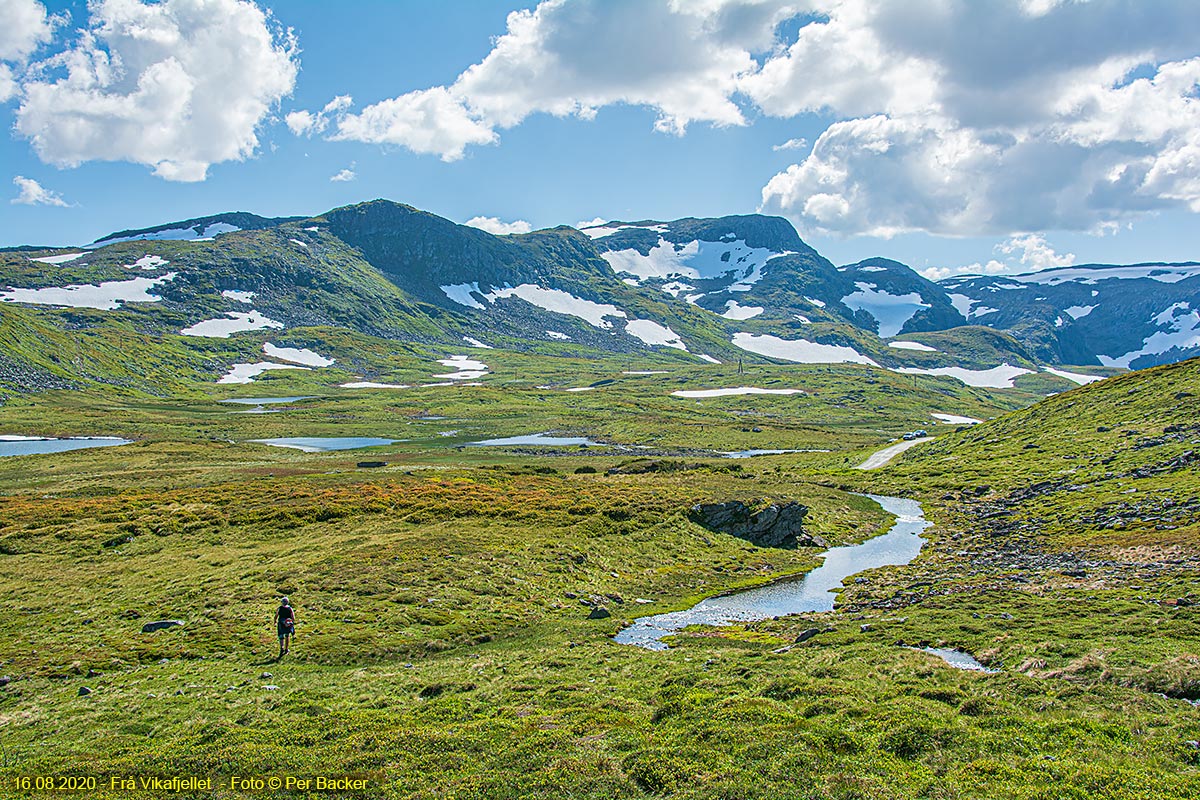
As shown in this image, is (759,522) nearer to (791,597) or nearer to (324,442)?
(791,597)

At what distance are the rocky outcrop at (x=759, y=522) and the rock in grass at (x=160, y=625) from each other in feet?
136

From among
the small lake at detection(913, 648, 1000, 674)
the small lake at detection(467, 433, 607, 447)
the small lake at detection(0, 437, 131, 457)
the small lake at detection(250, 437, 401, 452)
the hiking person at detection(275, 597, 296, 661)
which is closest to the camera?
the small lake at detection(913, 648, 1000, 674)

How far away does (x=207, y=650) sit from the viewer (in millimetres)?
33156

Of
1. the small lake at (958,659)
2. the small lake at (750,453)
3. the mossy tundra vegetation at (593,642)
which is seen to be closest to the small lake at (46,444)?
the mossy tundra vegetation at (593,642)

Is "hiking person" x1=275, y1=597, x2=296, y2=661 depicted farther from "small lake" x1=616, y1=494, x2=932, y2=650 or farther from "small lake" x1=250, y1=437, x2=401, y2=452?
"small lake" x1=250, y1=437, x2=401, y2=452

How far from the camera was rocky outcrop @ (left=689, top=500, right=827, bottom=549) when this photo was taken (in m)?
64.1

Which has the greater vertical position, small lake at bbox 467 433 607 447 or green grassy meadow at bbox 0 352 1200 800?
green grassy meadow at bbox 0 352 1200 800

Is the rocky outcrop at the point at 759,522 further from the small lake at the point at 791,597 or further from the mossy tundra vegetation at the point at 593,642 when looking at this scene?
the small lake at the point at 791,597

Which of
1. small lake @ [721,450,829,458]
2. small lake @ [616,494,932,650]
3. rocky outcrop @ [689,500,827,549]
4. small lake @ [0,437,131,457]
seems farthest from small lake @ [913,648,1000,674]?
small lake @ [0,437,131,457]

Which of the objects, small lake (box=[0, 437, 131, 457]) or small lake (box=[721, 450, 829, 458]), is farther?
small lake (box=[721, 450, 829, 458])

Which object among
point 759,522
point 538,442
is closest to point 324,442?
point 538,442

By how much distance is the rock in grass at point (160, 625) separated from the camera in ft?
117

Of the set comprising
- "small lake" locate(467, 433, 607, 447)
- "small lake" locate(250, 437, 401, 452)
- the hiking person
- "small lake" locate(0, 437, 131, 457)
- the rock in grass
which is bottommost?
"small lake" locate(467, 433, 607, 447)

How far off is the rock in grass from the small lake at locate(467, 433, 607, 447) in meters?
123
